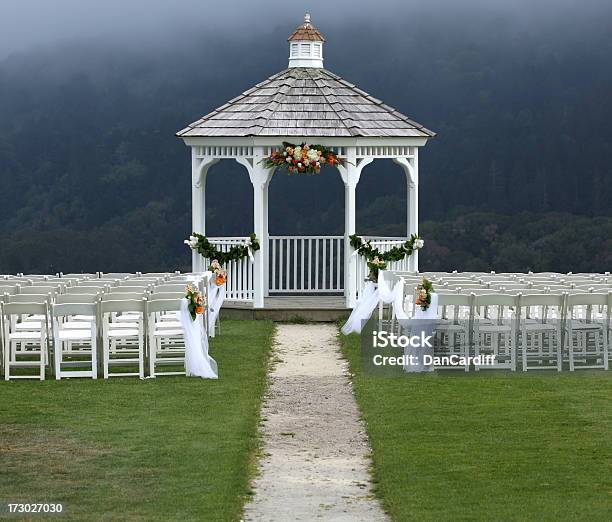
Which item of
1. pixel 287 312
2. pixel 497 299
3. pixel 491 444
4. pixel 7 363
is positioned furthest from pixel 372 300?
pixel 491 444

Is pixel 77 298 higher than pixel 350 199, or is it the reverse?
pixel 350 199

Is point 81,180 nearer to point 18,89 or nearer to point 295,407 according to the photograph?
point 18,89

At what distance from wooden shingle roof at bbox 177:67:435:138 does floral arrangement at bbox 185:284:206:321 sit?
7.53 metres

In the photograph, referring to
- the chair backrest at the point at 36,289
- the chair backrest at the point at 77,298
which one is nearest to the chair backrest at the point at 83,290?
the chair backrest at the point at 36,289

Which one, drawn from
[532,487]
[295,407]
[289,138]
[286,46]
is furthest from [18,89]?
[532,487]

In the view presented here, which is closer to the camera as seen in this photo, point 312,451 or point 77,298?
point 312,451

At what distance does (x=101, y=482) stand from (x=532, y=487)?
120 inches

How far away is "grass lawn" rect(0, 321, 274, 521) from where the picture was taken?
10.4 metres

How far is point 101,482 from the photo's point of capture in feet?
35.8

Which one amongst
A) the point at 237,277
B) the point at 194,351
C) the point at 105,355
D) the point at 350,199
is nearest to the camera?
the point at 105,355

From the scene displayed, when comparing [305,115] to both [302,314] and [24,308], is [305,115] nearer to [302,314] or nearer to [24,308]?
[302,314]

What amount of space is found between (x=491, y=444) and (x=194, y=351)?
16.6 feet

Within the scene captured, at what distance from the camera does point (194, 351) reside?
652 inches

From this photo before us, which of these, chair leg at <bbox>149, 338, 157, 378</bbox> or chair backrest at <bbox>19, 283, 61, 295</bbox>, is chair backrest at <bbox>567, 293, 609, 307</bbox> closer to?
chair leg at <bbox>149, 338, 157, 378</bbox>
